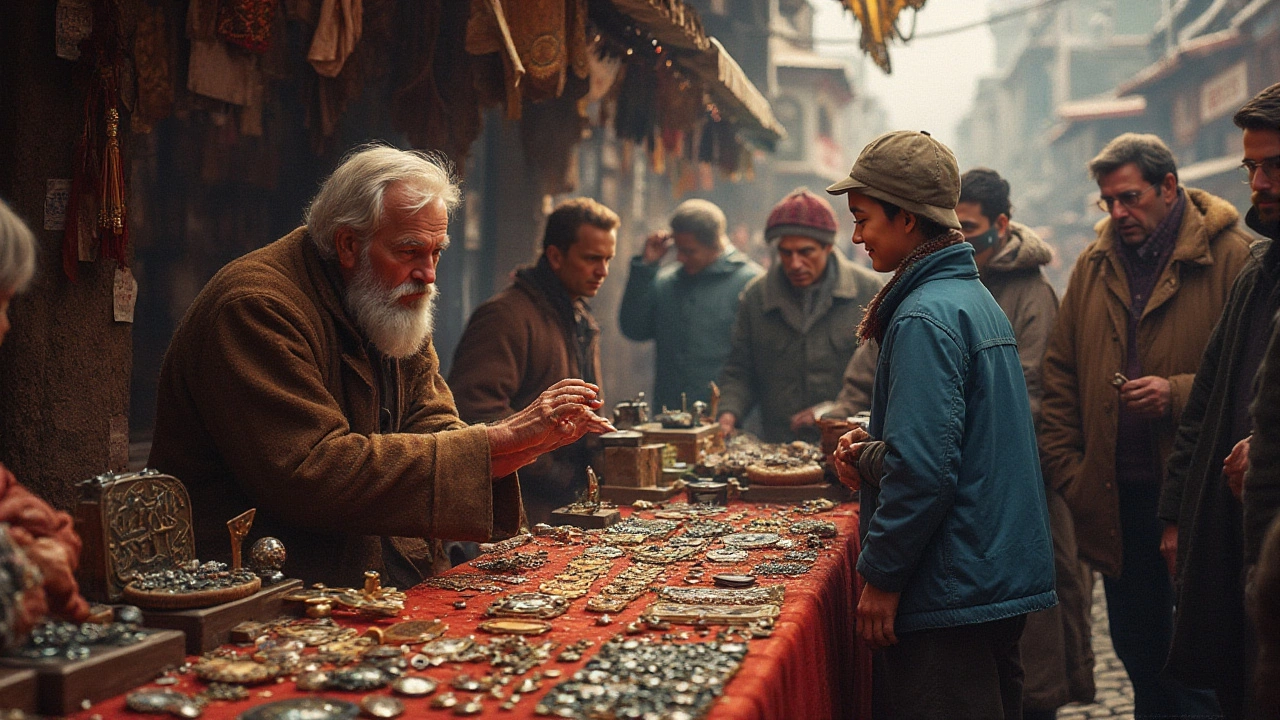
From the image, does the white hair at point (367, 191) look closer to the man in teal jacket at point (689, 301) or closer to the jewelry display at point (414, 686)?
the jewelry display at point (414, 686)

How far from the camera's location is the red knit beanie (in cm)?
613

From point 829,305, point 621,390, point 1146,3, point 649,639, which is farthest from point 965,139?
point 649,639

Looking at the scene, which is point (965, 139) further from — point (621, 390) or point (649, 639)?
point (649, 639)

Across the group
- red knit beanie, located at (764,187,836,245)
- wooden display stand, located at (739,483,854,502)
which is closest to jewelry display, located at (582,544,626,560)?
wooden display stand, located at (739,483,854,502)

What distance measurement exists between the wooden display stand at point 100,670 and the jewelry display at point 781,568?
1579 mm

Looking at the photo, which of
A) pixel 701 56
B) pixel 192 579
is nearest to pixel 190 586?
pixel 192 579

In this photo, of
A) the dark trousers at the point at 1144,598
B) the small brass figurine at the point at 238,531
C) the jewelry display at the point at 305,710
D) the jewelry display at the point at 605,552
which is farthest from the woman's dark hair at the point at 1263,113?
the small brass figurine at the point at 238,531

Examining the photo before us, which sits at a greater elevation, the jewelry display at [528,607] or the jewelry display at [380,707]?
the jewelry display at [380,707]

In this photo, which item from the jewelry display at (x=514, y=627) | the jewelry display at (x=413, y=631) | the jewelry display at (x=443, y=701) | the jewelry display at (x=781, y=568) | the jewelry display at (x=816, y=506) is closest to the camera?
the jewelry display at (x=443, y=701)

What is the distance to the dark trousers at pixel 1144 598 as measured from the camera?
4.37 metres

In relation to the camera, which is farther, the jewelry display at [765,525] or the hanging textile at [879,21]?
the hanging textile at [879,21]

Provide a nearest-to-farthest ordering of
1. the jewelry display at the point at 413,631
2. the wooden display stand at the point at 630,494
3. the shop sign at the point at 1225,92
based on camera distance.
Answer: the jewelry display at the point at 413,631 < the wooden display stand at the point at 630,494 < the shop sign at the point at 1225,92

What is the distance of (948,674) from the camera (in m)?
2.71

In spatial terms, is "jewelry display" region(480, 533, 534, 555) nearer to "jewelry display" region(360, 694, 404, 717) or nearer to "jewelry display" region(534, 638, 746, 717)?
"jewelry display" region(534, 638, 746, 717)
